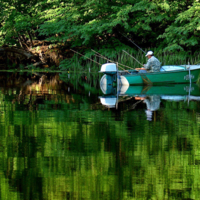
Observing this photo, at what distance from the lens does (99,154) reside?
5199 millimetres

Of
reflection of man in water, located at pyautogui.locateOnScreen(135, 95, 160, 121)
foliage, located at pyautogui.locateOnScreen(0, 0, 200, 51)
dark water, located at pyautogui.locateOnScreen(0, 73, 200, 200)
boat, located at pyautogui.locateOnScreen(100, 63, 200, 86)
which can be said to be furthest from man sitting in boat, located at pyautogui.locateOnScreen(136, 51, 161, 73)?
dark water, located at pyautogui.locateOnScreen(0, 73, 200, 200)

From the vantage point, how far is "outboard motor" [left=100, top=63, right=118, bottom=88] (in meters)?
17.0

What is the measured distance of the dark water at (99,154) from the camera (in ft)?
12.8

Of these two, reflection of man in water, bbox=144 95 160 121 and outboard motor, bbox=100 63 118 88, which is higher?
outboard motor, bbox=100 63 118 88

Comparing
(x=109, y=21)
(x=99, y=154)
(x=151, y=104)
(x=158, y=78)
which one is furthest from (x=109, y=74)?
(x=99, y=154)

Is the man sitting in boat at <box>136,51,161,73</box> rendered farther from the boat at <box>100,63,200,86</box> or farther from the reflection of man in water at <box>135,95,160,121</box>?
the reflection of man in water at <box>135,95,160,121</box>

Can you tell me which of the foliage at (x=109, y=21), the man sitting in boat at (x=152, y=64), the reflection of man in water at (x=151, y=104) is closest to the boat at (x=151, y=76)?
the man sitting in boat at (x=152, y=64)

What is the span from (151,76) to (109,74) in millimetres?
1621

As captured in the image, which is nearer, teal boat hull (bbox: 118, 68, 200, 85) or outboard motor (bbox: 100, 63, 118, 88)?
teal boat hull (bbox: 118, 68, 200, 85)

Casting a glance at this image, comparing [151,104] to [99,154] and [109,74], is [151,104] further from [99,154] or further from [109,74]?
[109,74]

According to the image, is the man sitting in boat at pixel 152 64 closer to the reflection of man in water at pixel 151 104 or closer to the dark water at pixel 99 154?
the reflection of man in water at pixel 151 104

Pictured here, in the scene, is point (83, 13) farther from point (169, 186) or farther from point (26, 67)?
point (169, 186)

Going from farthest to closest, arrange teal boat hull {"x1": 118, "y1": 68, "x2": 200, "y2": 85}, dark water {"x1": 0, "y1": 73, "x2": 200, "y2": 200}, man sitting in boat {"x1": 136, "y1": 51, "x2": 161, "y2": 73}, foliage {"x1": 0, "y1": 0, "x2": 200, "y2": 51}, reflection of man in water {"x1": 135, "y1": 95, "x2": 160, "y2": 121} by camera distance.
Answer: foliage {"x1": 0, "y1": 0, "x2": 200, "y2": 51}, teal boat hull {"x1": 118, "y1": 68, "x2": 200, "y2": 85}, man sitting in boat {"x1": 136, "y1": 51, "x2": 161, "y2": 73}, reflection of man in water {"x1": 135, "y1": 95, "x2": 160, "y2": 121}, dark water {"x1": 0, "y1": 73, "x2": 200, "y2": 200}

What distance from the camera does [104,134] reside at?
21.6 ft
